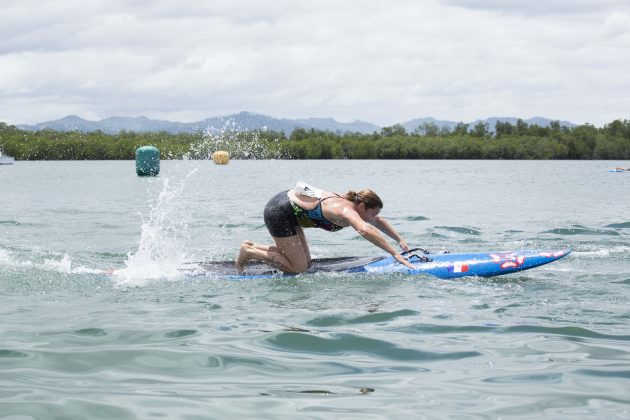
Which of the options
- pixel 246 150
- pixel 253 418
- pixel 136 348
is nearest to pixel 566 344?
pixel 253 418

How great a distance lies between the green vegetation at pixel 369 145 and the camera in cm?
12562

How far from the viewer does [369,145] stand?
146 m

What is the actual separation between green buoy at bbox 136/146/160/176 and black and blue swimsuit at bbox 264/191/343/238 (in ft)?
150

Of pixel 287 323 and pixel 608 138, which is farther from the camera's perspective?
pixel 608 138

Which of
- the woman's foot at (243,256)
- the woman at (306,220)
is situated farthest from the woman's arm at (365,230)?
the woman's foot at (243,256)

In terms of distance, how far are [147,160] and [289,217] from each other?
45.9 metres

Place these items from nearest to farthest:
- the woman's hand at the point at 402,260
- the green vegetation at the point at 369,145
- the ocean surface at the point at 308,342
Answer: the ocean surface at the point at 308,342 → the woman's hand at the point at 402,260 → the green vegetation at the point at 369,145

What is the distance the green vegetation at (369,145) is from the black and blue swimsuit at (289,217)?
4022 inches

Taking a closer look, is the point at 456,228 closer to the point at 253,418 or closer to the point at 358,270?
the point at 358,270

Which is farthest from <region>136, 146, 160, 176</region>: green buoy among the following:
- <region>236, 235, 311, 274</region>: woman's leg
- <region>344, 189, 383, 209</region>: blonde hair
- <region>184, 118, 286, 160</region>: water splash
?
<region>344, 189, 383, 209</region>: blonde hair

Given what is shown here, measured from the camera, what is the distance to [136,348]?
7.03 m

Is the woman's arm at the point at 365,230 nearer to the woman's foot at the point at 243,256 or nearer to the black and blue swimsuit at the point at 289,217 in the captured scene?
the black and blue swimsuit at the point at 289,217

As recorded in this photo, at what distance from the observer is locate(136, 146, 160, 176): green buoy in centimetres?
5519

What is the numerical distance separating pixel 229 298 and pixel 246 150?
4210 inches
